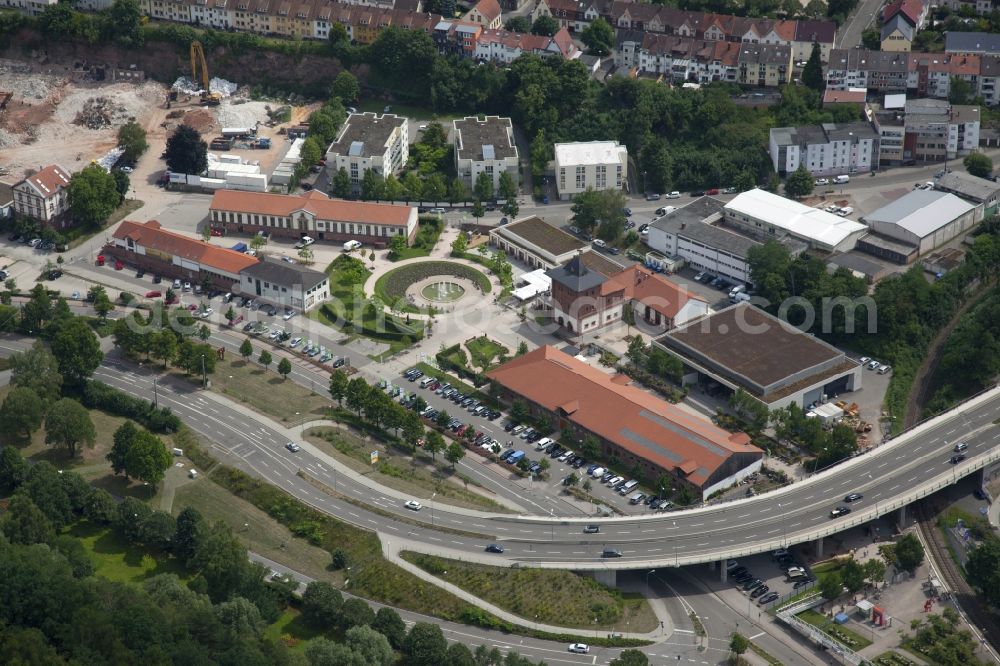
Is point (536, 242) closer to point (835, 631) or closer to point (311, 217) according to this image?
point (311, 217)

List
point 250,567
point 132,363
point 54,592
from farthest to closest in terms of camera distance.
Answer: point 132,363, point 250,567, point 54,592

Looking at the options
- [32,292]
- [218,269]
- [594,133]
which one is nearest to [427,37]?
[594,133]

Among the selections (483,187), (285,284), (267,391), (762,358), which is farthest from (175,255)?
(762,358)

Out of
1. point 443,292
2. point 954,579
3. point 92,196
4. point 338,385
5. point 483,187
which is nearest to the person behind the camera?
point 954,579

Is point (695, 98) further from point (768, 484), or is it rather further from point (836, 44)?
point (768, 484)

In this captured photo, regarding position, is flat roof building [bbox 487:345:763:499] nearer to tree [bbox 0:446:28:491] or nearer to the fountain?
the fountain

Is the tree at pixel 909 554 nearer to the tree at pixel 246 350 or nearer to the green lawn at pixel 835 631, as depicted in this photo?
the green lawn at pixel 835 631

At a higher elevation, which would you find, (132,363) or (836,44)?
(836,44)
